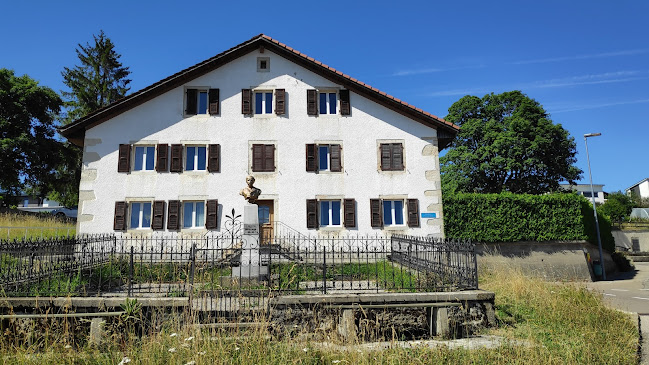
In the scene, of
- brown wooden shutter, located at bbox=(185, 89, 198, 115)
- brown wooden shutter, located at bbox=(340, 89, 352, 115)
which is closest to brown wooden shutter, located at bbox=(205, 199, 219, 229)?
brown wooden shutter, located at bbox=(185, 89, 198, 115)

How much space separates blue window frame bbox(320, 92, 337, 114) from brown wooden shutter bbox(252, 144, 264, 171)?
3400mm

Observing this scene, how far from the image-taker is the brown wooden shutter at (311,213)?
1709cm

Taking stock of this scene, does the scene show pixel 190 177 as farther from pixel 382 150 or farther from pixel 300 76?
pixel 382 150

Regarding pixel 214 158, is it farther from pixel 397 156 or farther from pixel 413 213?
pixel 413 213

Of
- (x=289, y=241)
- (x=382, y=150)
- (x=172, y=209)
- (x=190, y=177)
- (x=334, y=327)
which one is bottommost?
(x=334, y=327)

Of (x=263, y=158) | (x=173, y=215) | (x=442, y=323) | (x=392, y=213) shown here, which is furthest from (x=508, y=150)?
(x=442, y=323)

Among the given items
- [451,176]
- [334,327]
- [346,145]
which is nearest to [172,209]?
[346,145]

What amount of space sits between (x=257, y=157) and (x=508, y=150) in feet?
66.2

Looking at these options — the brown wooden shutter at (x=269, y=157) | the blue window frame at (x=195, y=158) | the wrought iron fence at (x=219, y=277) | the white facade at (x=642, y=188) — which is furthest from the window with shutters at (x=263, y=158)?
the white facade at (x=642, y=188)

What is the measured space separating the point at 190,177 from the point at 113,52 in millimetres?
22049

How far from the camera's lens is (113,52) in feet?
106

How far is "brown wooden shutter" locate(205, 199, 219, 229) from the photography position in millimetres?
16672

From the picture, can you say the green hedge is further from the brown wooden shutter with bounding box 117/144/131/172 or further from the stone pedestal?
the brown wooden shutter with bounding box 117/144/131/172

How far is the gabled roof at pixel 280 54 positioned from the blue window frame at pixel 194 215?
523 cm
